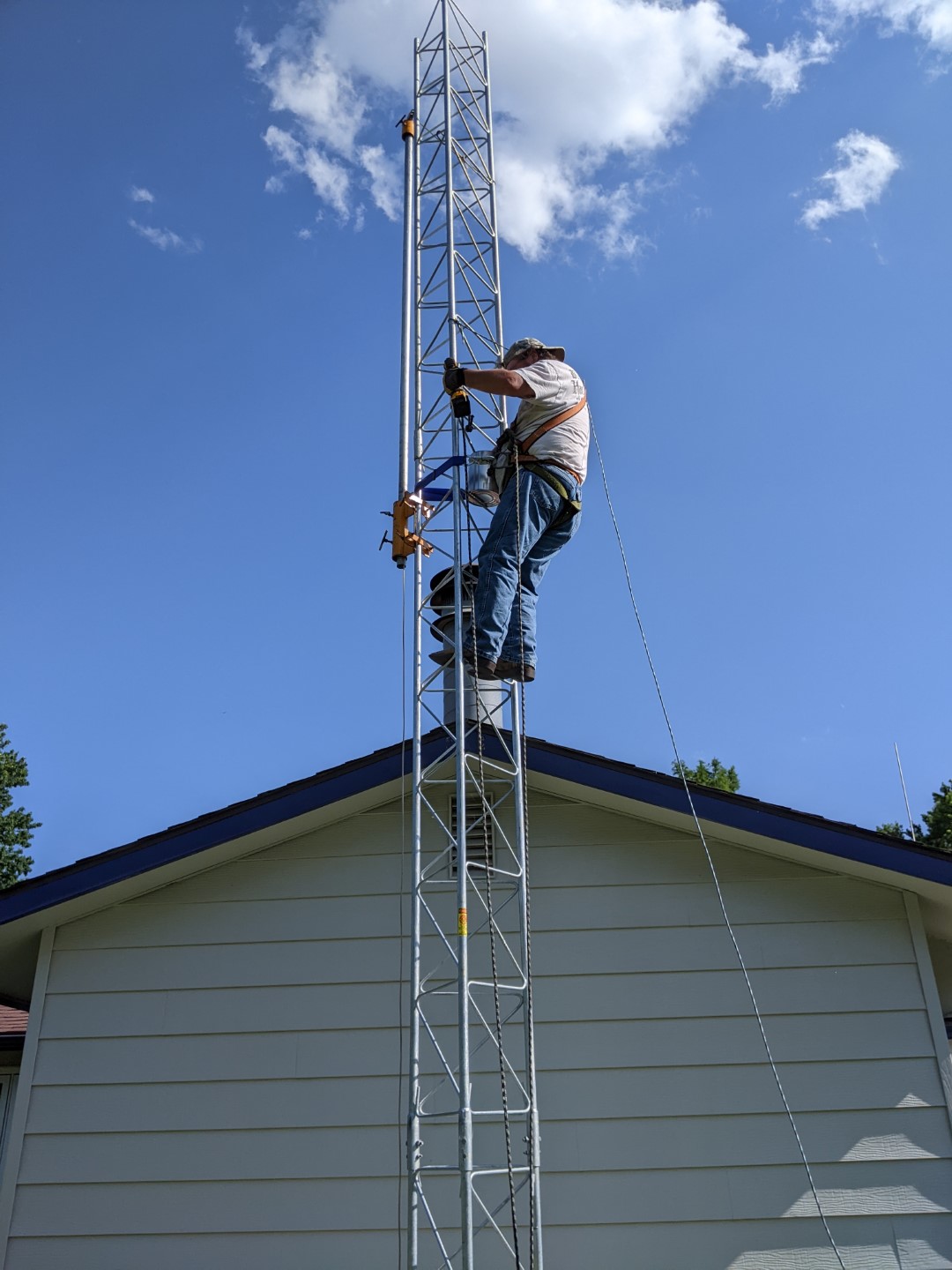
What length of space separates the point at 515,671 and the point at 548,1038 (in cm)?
214

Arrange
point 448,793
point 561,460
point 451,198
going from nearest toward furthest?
point 561,460, point 448,793, point 451,198

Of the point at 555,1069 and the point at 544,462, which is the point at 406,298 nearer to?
the point at 544,462

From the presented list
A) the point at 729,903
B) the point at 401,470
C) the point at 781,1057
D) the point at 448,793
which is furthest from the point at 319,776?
the point at 781,1057

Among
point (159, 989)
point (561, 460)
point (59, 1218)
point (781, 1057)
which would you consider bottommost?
point (59, 1218)

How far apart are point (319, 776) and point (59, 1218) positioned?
2.79 metres

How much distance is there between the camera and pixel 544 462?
604 centimetres

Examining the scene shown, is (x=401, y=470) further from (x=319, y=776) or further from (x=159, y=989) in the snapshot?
(x=159, y=989)

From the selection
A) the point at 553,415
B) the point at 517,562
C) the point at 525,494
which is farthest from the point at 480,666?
the point at 553,415

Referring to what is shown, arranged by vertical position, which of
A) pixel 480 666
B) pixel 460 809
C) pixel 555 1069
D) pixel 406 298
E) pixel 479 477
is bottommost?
pixel 555 1069

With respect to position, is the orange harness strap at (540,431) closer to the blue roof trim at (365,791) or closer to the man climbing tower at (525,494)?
the man climbing tower at (525,494)

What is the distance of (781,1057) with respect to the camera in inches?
246

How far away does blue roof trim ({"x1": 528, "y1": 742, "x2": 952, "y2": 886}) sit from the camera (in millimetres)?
6117

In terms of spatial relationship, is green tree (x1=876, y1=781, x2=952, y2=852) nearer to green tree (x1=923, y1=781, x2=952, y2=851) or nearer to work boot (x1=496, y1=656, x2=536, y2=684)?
green tree (x1=923, y1=781, x2=952, y2=851)

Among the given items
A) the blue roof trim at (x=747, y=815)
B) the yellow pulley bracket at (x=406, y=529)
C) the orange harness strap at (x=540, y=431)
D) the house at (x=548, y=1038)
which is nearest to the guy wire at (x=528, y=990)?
the orange harness strap at (x=540, y=431)
